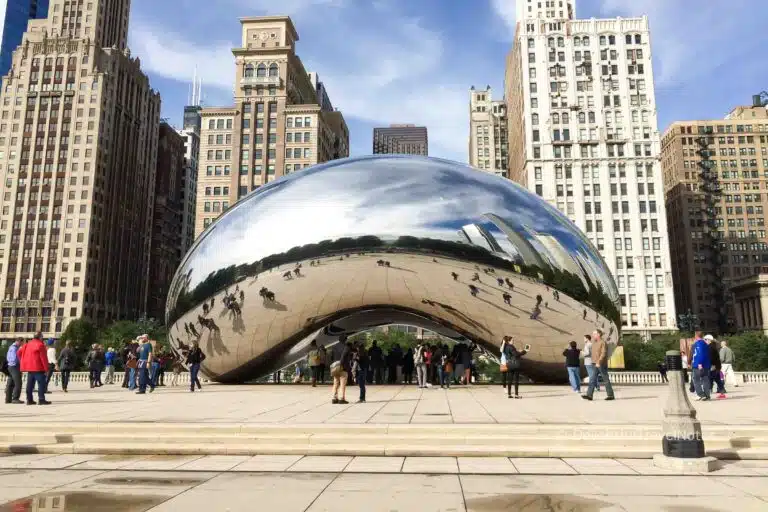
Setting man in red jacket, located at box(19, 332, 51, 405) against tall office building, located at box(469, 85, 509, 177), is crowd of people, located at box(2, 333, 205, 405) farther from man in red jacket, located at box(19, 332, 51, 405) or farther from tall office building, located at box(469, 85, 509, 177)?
tall office building, located at box(469, 85, 509, 177)

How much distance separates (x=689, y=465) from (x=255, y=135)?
337ft

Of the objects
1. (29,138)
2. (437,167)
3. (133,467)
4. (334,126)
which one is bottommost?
(133,467)

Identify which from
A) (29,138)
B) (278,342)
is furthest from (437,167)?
(29,138)

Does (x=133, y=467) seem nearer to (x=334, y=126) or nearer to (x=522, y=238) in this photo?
(x=522, y=238)

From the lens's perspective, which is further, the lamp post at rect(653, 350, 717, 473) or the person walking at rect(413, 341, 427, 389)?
the person walking at rect(413, 341, 427, 389)

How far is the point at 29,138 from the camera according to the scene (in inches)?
4122

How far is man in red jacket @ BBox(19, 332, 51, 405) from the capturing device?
1310 cm

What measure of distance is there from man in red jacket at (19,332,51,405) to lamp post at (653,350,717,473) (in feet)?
40.9

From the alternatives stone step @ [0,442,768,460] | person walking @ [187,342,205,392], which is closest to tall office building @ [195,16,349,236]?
person walking @ [187,342,205,392]

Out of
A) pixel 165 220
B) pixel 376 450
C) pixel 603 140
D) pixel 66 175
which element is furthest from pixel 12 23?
pixel 376 450

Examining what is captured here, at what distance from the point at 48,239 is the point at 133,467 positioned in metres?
109

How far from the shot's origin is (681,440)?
663cm

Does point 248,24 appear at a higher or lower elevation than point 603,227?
higher

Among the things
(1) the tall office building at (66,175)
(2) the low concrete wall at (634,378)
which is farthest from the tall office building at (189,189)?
(2) the low concrete wall at (634,378)
